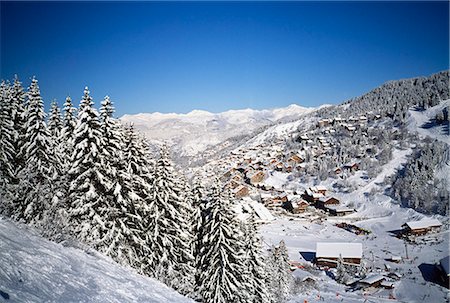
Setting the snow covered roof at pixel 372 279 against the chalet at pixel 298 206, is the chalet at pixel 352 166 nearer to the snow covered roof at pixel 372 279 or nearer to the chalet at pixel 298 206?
the chalet at pixel 298 206

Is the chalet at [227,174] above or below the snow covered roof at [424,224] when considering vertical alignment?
above

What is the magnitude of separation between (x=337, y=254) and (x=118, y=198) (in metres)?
45.6

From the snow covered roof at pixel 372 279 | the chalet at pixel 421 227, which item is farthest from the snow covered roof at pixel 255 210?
the snow covered roof at pixel 372 279

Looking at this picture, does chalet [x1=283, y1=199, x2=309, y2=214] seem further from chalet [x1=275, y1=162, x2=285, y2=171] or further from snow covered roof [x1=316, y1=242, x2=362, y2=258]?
chalet [x1=275, y1=162, x2=285, y2=171]

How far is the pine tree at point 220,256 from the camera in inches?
830

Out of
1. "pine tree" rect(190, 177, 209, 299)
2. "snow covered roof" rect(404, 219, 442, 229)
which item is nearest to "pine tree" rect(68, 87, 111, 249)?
"pine tree" rect(190, 177, 209, 299)

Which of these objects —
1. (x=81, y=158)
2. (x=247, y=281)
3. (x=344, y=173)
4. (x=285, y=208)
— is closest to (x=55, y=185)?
(x=81, y=158)

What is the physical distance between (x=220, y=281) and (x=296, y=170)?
110457 millimetres

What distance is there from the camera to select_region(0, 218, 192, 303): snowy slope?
21.9ft

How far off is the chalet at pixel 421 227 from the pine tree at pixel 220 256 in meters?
57.1

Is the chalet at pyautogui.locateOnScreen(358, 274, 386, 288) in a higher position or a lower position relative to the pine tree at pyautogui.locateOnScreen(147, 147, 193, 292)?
lower

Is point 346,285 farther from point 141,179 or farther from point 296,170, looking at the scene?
point 296,170

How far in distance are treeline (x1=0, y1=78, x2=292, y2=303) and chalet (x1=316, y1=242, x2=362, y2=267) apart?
32.5 metres

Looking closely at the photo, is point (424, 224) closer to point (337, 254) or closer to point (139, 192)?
point (337, 254)
